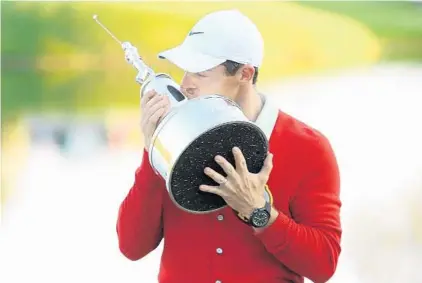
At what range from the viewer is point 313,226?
114cm

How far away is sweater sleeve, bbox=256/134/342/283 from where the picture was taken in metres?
1.09

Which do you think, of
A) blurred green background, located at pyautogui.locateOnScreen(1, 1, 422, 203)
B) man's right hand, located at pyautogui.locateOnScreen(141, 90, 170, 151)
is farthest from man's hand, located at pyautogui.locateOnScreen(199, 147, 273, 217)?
blurred green background, located at pyautogui.locateOnScreen(1, 1, 422, 203)

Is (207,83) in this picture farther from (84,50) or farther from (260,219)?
(84,50)

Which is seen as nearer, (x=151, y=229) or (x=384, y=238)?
(x=151, y=229)

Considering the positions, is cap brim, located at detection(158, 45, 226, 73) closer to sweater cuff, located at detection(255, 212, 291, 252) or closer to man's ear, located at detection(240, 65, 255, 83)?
man's ear, located at detection(240, 65, 255, 83)

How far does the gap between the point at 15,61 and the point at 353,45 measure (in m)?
0.75

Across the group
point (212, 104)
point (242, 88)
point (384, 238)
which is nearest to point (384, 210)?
point (384, 238)

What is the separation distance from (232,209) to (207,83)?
0.21 m

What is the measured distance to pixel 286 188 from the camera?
117cm

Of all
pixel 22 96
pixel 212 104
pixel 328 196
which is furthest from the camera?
pixel 22 96

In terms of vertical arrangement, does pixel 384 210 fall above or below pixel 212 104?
below

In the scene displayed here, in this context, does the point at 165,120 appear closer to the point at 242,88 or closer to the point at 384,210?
the point at 242,88

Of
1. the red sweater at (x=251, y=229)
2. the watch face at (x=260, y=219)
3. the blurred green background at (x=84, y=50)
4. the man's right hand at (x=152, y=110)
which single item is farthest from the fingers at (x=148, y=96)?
the blurred green background at (x=84, y=50)

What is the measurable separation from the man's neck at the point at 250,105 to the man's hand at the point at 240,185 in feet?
0.57
